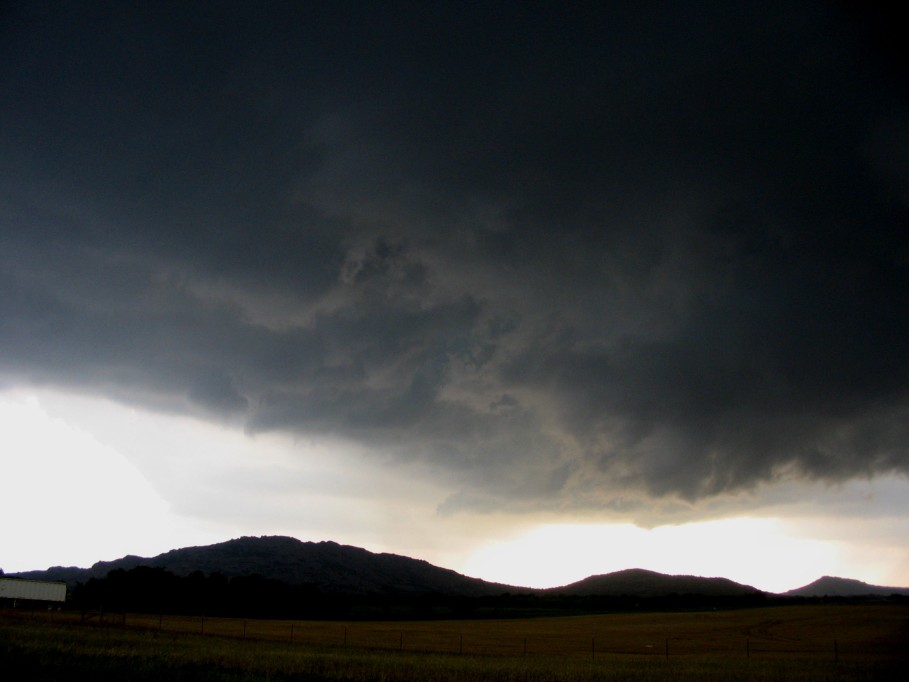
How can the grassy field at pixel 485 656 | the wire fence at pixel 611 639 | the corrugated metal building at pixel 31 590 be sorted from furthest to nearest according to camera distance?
1. the corrugated metal building at pixel 31 590
2. the wire fence at pixel 611 639
3. the grassy field at pixel 485 656

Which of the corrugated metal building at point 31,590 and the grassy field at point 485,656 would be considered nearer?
the grassy field at point 485,656

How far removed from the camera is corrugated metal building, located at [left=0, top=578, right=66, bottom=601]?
118 meters

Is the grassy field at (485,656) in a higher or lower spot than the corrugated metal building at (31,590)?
higher

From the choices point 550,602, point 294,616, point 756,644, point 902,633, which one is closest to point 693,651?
point 756,644

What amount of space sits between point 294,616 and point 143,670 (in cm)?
11945

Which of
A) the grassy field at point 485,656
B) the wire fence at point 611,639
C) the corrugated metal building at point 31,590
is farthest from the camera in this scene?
the corrugated metal building at point 31,590

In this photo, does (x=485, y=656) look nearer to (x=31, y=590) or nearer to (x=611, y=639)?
(x=611, y=639)

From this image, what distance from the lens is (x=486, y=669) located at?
4188 centimetres

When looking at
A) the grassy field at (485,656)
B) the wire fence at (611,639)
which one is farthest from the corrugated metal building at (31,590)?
the grassy field at (485,656)

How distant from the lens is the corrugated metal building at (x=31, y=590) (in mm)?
117938

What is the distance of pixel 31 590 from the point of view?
404 ft

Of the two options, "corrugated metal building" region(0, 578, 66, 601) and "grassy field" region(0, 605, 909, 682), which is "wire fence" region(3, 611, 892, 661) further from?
"corrugated metal building" region(0, 578, 66, 601)

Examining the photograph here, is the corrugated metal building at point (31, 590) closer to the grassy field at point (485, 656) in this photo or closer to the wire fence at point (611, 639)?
the wire fence at point (611, 639)

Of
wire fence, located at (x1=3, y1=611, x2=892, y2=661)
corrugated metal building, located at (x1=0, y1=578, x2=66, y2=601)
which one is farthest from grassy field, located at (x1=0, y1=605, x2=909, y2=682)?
corrugated metal building, located at (x1=0, y1=578, x2=66, y2=601)
